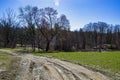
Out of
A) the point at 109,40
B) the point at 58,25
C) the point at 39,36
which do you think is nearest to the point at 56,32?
the point at 58,25

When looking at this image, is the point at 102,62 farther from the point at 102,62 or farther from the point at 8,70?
the point at 8,70

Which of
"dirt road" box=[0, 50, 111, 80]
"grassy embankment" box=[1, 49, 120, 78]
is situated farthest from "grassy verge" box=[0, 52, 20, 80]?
"grassy embankment" box=[1, 49, 120, 78]

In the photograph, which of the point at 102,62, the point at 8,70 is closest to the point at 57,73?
the point at 8,70

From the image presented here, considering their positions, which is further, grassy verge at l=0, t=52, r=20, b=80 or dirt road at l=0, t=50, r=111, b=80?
grassy verge at l=0, t=52, r=20, b=80

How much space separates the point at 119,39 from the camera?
3194 inches

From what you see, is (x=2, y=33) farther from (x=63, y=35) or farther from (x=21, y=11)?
(x=63, y=35)

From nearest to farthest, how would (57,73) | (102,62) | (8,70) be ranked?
(57,73) < (8,70) < (102,62)

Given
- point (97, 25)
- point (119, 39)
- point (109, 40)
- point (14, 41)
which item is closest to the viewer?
point (14, 41)

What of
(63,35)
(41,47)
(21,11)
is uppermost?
(21,11)

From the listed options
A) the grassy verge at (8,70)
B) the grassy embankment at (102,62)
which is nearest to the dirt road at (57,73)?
the grassy verge at (8,70)

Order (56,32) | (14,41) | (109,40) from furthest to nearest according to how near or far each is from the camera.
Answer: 1. (109,40)
2. (14,41)
3. (56,32)

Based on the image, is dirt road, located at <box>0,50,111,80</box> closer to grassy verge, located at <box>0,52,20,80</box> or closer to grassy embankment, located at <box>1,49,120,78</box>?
grassy verge, located at <box>0,52,20,80</box>

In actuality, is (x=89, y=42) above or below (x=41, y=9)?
below

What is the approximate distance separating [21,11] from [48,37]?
379 inches
